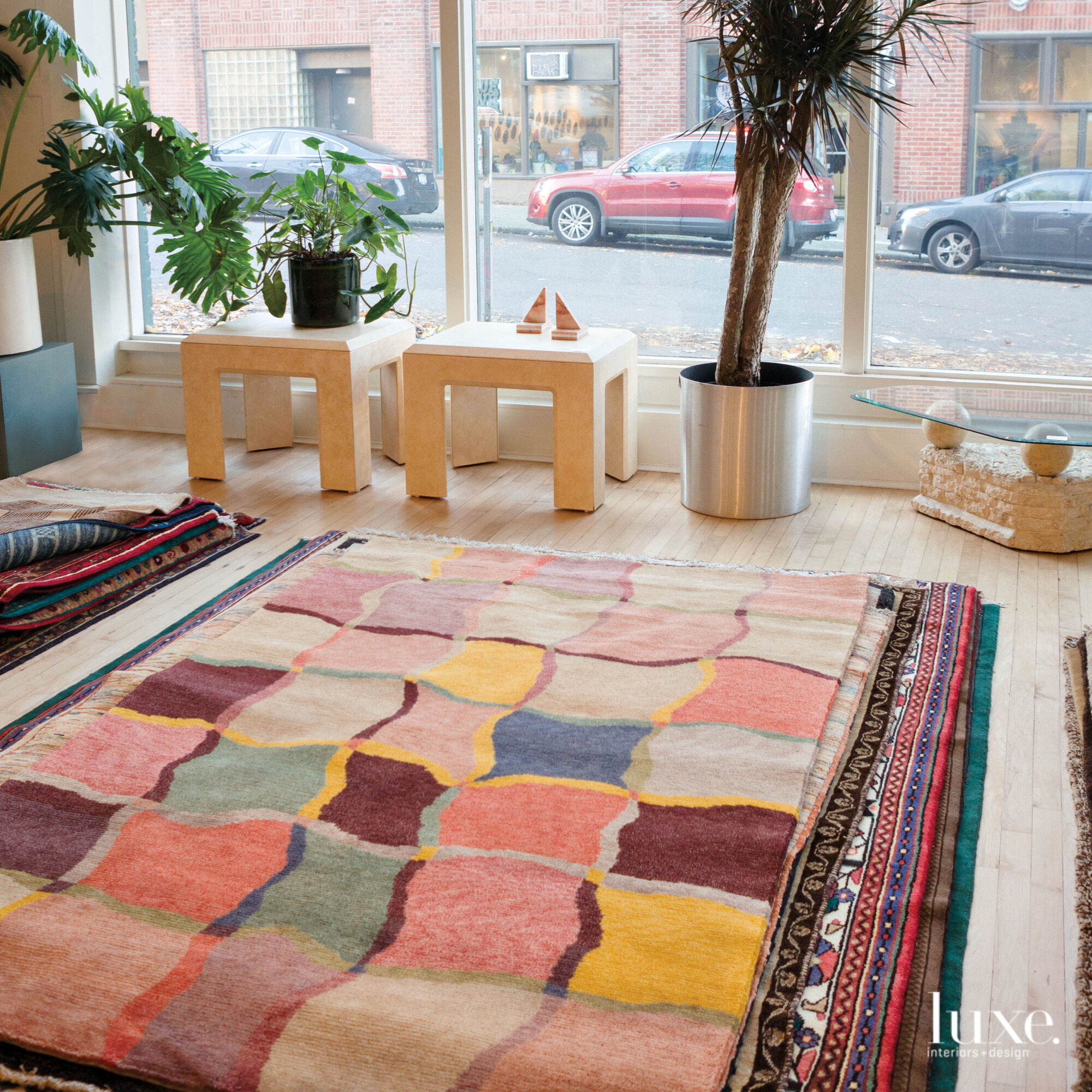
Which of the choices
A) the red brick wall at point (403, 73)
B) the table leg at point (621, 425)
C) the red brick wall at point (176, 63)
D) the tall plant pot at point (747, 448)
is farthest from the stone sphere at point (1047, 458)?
the red brick wall at point (176, 63)

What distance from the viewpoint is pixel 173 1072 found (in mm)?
1399

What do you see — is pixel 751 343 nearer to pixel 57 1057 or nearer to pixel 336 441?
pixel 336 441

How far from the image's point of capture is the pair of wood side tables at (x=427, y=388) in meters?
3.54

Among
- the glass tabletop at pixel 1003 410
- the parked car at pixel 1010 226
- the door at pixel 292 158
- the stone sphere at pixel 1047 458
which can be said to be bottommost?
the stone sphere at pixel 1047 458

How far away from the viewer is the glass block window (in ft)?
14.3

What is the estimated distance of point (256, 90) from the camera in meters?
4.39

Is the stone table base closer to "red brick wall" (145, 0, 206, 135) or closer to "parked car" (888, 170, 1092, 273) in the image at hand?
"parked car" (888, 170, 1092, 273)

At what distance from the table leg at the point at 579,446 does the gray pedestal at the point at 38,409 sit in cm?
192

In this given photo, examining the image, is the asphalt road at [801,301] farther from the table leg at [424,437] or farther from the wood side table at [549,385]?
the table leg at [424,437]

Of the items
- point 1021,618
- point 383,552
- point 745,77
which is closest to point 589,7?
point 745,77

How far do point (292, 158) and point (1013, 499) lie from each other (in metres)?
2.88

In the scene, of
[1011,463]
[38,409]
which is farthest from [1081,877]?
[38,409]

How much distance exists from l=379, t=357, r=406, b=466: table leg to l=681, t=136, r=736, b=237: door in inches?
44.3

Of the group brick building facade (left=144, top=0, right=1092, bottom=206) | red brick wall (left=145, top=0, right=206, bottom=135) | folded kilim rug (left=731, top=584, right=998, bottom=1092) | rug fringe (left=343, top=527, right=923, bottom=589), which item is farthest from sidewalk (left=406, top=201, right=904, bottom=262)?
folded kilim rug (left=731, top=584, right=998, bottom=1092)
